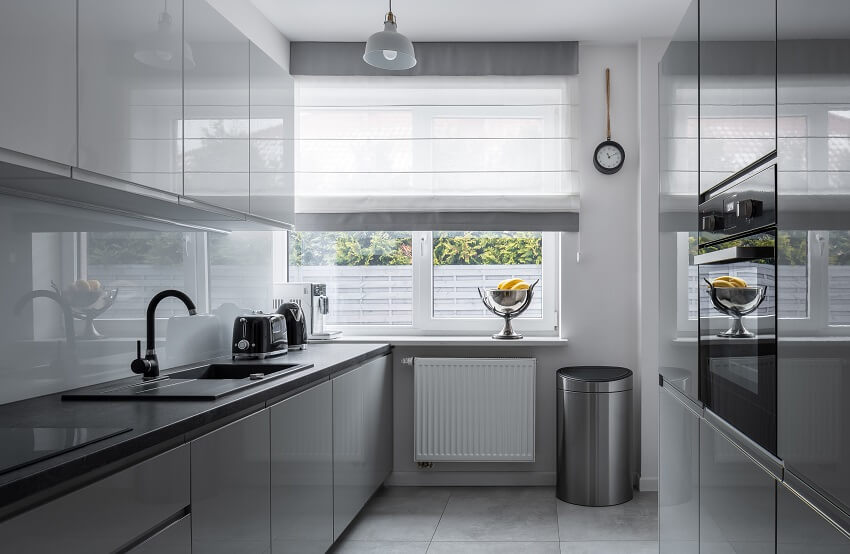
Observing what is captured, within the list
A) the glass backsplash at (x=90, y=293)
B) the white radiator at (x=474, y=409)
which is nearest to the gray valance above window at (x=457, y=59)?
the glass backsplash at (x=90, y=293)

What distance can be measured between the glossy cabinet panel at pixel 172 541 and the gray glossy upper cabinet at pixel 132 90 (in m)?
0.90

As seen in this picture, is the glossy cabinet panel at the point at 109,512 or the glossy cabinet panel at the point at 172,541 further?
the glossy cabinet panel at the point at 172,541

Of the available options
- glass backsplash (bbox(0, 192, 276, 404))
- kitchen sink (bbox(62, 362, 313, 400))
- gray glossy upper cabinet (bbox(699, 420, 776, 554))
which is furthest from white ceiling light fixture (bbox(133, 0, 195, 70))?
gray glossy upper cabinet (bbox(699, 420, 776, 554))

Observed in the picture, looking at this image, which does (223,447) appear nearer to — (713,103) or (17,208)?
(17,208)

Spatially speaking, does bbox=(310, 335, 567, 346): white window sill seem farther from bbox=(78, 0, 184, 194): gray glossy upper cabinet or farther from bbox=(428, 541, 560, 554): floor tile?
bbox=(78, 0, 184, 194): gray glossy upper cabinet

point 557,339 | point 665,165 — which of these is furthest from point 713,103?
point 557,339

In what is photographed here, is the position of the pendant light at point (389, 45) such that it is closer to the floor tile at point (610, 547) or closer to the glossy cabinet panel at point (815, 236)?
the glossy cabinet panel at point (815, 236)

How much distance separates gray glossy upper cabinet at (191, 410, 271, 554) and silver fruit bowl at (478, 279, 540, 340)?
77.3 inches

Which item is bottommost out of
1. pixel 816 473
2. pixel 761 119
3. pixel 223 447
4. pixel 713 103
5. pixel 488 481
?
pixel 488 481

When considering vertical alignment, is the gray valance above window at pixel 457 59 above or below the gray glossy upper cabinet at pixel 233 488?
above

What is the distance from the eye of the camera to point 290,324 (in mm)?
3373

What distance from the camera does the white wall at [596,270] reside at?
152 inches

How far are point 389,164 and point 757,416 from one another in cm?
285

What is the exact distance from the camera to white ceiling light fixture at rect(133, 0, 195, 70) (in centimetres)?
196
